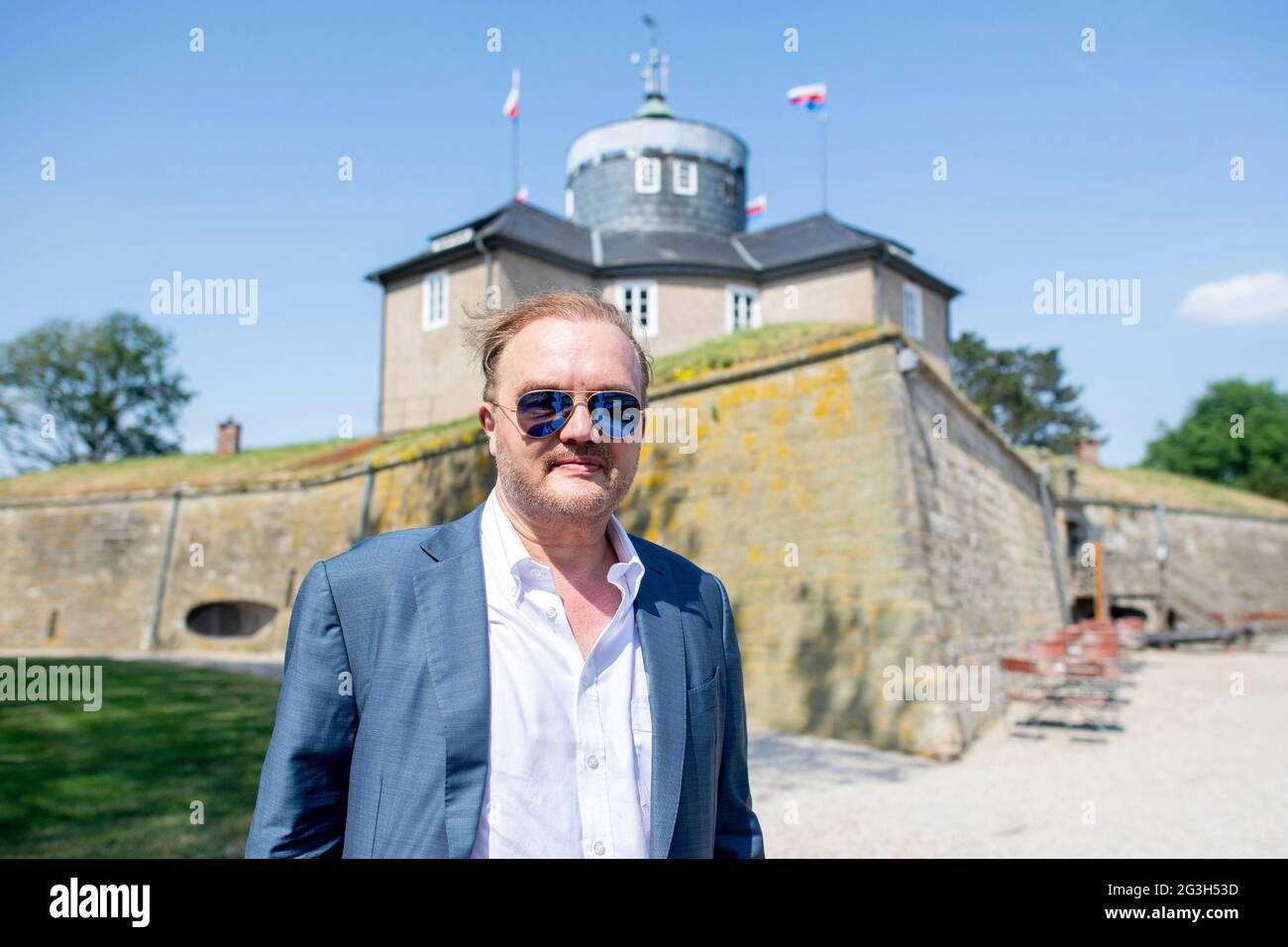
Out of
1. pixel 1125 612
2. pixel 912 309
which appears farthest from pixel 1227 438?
pixel 912 309

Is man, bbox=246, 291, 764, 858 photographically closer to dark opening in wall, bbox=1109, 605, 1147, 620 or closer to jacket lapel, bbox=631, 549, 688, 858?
jacket lapel, bbox=631, 549, 688, 858

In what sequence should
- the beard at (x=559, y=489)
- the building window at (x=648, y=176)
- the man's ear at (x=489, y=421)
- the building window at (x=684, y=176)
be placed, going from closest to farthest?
the beard at (x=559, y=489), the man's ear at (x=489, y=421), the building window at (x=648, y=176), the building window at (x=684, y=176)

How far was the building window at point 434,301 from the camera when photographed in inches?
1066

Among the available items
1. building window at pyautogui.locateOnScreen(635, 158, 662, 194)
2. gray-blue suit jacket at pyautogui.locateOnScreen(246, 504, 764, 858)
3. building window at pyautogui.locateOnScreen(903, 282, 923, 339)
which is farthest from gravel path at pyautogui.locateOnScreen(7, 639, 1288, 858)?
building window at pyautogui.locateOnScreen(635, 158, 662, 194)

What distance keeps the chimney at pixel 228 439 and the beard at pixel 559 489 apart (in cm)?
3129

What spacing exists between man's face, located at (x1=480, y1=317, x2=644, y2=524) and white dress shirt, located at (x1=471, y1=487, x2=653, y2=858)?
127 mm

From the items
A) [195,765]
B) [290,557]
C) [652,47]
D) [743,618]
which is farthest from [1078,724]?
[652,47]

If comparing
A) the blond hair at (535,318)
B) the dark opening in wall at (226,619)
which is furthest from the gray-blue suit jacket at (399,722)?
the dark opening in wall at (226,619)

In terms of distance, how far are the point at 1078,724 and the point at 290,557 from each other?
18992 mm

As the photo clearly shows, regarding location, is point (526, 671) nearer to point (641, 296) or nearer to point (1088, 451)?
point (641, 296)

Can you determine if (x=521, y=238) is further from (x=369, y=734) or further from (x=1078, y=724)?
(x=369, y=734)

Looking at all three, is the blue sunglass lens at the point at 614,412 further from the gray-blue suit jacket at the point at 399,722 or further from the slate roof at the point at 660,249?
the slate roof at the point at 660,249

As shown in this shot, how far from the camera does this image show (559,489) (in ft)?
6.06
